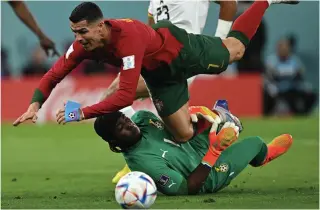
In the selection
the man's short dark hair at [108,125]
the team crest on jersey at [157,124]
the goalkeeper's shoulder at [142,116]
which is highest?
the man's short dark hair at [108,125]

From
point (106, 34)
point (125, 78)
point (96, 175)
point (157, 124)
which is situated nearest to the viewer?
point (125, 78)

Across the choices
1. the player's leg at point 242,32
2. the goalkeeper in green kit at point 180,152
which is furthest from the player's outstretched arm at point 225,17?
the goalkeeper in green kit at point 180,152

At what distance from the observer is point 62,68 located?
10273mm

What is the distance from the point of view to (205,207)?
29.1 feet

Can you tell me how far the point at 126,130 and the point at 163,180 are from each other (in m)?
0.64

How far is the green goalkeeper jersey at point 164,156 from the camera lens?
9852mm

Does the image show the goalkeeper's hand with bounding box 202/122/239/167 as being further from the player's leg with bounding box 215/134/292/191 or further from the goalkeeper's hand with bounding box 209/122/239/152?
the player's leg with bounding box 215/134/292/191

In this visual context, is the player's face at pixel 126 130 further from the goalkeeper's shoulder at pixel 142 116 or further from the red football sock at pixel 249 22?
the red football sock at pixel 249 22

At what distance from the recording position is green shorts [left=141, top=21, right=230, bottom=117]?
401 inches

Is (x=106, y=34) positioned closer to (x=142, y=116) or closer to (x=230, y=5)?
(x=142, y=116)

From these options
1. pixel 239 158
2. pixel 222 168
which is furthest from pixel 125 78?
pixel 239 158

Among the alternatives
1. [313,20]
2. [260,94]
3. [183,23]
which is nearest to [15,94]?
[260,94]

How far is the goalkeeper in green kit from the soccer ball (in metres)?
1.44

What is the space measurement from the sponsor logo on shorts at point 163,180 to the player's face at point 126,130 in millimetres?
512
